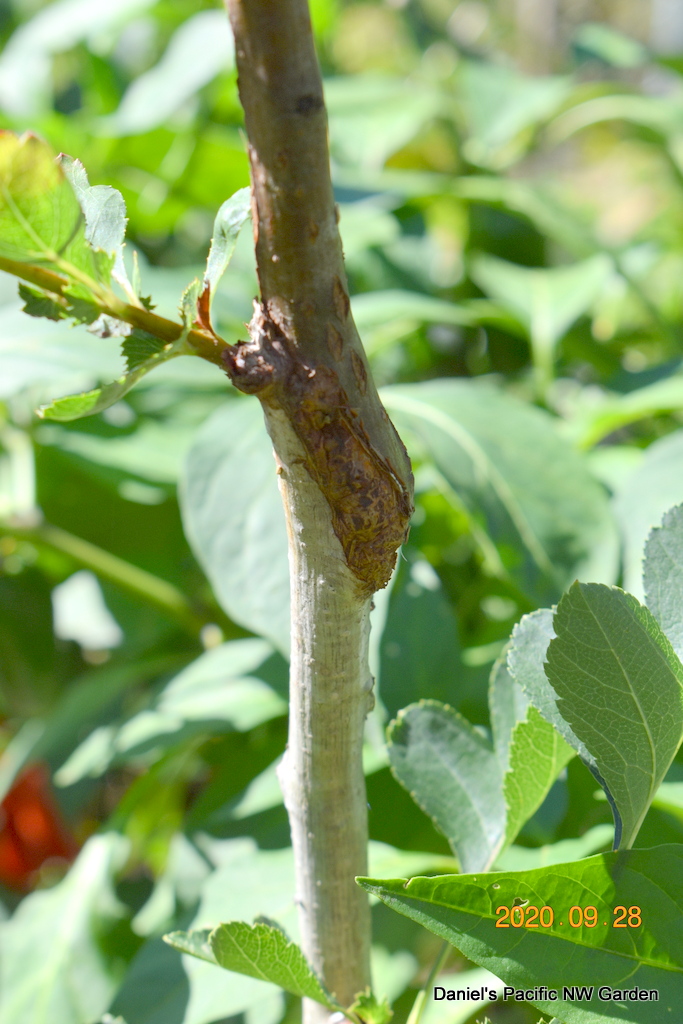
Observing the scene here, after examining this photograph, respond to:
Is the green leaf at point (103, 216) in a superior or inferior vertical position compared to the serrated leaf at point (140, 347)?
superior

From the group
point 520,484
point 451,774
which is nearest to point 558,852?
point 451,774

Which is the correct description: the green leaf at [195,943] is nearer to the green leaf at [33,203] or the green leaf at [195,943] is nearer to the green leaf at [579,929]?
the green leaf at [579,929]

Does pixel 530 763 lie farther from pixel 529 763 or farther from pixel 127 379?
pixel 127 379

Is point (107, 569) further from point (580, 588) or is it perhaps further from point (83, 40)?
point (83, 40)

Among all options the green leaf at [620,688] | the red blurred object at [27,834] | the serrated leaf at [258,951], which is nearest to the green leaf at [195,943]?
the serrated leaf at [258,951]

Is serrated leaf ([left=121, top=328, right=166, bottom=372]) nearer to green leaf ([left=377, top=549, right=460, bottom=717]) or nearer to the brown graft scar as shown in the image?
the brown graft scar

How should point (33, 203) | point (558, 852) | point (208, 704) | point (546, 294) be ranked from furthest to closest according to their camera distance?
point (546, 294)
point (208, 704)
point (558, 852)
point (33, 203)
